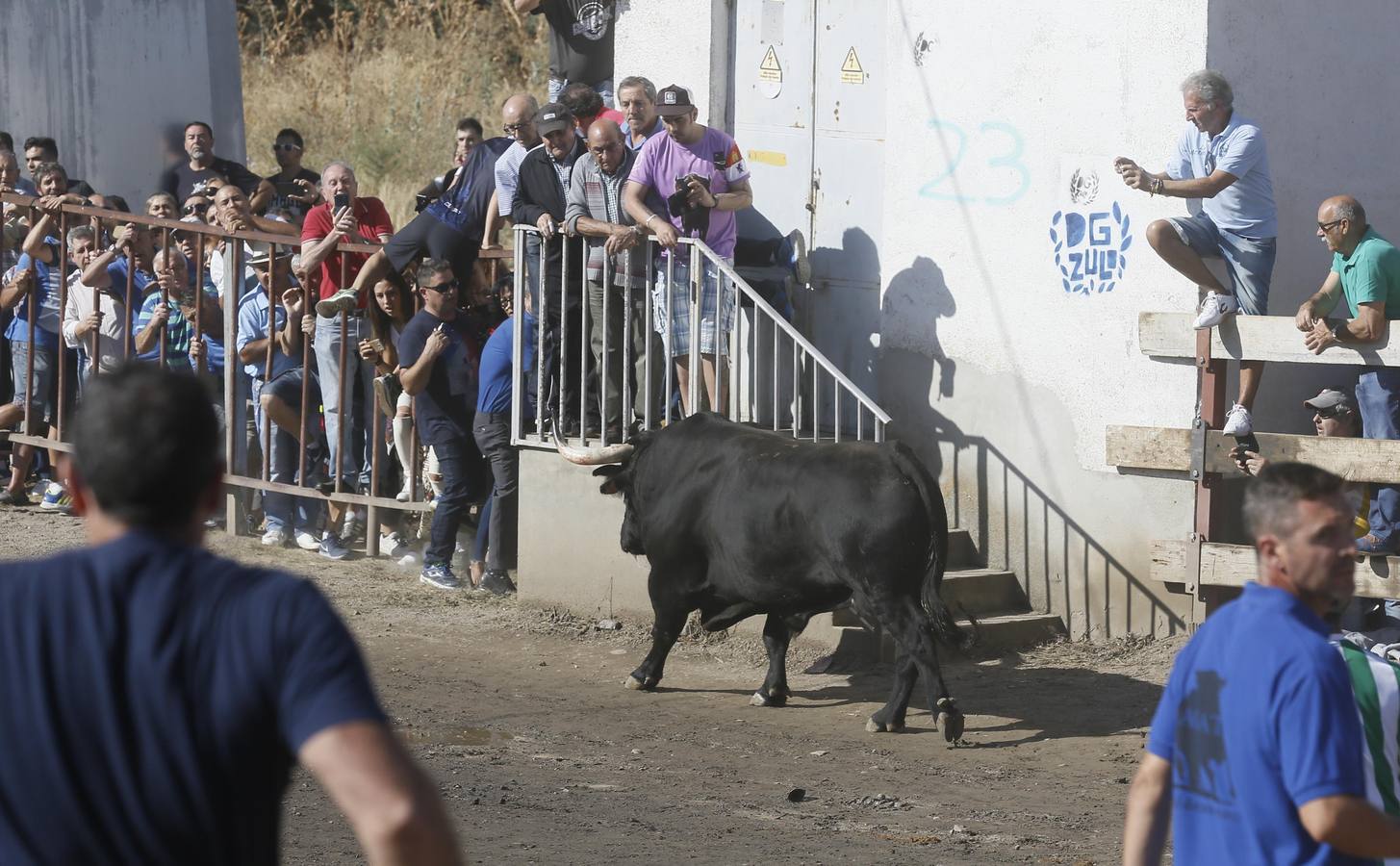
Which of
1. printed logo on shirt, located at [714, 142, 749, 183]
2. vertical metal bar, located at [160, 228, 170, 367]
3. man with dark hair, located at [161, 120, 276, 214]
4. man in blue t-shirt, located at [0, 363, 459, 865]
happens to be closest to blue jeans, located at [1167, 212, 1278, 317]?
printed logo on shirt, located at [714, 142, 749, 183]

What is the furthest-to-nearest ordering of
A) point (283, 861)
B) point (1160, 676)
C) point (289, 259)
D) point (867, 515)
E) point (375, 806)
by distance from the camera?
point (289, 259), point (1160, 676), point (867, 515), point (283, 861), point (375, 806)

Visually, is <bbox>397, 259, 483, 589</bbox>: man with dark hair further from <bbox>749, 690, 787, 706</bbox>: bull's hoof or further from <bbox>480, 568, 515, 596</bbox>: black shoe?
<bbox>749, 690, 787, 706</bbox>: bull's hoof

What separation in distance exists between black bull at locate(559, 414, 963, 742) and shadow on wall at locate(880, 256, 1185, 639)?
1287 millimetres

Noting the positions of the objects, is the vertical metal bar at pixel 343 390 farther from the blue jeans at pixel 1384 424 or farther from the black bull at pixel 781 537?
the blue jeans at pixel 1384 424

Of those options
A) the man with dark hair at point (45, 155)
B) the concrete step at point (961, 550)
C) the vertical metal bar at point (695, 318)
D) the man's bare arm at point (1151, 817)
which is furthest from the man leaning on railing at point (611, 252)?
the man's bare arm at point (1151, 817)

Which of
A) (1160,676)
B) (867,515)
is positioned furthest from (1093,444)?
(867,515)

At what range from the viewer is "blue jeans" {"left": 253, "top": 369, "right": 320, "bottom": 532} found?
11.4m

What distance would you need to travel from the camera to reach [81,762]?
2477 millimetres

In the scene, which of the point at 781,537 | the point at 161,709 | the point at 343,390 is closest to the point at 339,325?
the point at 343,390

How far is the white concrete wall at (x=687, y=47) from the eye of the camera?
1123cm

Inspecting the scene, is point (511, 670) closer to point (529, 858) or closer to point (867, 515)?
point (867, 515)

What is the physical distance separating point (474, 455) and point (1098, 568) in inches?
141

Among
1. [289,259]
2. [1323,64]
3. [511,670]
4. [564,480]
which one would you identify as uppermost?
[1323,64]

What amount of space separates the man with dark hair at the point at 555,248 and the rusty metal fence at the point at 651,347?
0.4 inches
